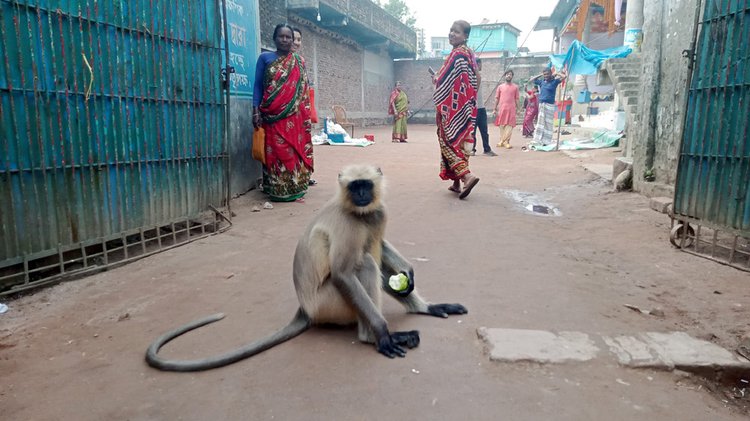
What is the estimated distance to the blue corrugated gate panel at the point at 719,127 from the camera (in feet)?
12.3

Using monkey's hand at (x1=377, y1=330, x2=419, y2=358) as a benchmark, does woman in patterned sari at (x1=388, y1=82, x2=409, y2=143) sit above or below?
above

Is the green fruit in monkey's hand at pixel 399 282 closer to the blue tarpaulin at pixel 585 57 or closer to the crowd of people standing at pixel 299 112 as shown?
the crowd of people standing at pixel 299 112

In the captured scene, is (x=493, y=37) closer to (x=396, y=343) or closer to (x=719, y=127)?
(x=719, y=127)

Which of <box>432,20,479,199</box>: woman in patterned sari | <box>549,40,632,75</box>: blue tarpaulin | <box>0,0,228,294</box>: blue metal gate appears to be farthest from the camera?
<box>549,40,632,75</box>: blue tarpaulin

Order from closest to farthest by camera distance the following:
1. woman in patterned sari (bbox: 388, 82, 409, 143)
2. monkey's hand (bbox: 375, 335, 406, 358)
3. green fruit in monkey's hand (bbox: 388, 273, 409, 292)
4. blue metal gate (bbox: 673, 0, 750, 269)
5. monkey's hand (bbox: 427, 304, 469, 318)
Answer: monkey's hand (bbox: 375, 335, 406, 358) → green fruit in monkey's hand (bbox: 388, 273, 409, 292) → monkey's hand (bbox: 427, 304, 469, 318) → blue metal gate (bbox: 673, 0, 750, 269) → woman in patterned sari (bbox: 388, 82, 409, 143)

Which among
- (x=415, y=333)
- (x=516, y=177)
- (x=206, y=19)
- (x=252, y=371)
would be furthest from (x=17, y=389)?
(x=516, y=177)

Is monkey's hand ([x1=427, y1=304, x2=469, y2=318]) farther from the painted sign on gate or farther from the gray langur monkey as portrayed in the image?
the painted sign on gate

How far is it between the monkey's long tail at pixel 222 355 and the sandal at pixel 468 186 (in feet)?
12.6

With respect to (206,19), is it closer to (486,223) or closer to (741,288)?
(486,223)

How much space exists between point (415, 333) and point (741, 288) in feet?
7.91

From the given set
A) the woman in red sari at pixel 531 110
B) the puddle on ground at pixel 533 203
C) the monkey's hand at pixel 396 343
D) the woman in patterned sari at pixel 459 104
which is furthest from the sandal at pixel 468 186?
the woman in red sari at pixel 531 110

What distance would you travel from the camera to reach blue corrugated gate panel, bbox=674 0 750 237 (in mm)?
3760

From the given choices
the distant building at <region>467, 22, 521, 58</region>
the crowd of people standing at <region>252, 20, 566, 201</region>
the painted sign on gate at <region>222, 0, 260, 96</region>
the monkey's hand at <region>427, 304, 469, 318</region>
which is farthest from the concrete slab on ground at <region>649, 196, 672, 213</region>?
the distant building at <region>467, 22, 521, 58</region>

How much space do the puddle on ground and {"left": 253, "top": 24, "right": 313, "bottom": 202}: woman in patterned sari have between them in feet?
9.54
